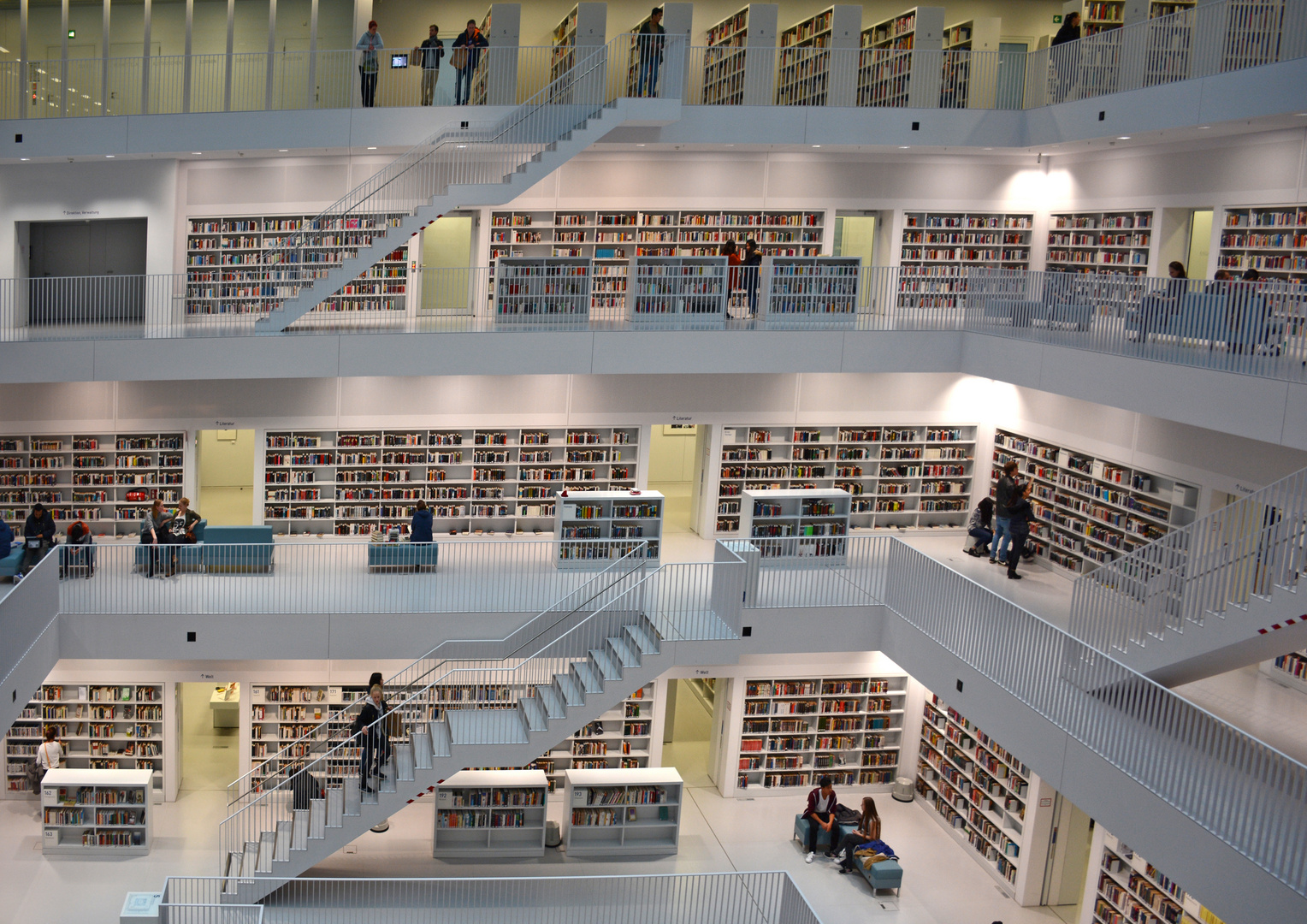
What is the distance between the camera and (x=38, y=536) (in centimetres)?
1377

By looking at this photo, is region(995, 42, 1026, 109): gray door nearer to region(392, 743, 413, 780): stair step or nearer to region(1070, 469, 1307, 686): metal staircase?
region(1070, 469, 1307, 686): metal staircase

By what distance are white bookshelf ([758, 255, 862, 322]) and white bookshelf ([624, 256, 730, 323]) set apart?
0.60 metres

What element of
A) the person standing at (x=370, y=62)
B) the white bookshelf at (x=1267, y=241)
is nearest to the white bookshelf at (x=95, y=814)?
the person standing at (x=370, y=62)

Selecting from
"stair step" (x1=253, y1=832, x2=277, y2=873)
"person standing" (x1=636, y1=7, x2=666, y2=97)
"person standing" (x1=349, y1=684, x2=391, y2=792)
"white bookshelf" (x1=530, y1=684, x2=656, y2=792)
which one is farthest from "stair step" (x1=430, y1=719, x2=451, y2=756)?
"person standing" (x1=636, y1=7, x2=666, y2=97)

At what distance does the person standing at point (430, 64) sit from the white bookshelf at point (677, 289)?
366 centimetres

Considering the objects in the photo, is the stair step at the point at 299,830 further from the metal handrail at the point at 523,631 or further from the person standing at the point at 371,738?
the metal handrail at the point at 523,631

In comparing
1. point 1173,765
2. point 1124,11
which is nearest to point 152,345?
point 1173,765

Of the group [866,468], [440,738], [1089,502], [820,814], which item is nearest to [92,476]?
[440,738]

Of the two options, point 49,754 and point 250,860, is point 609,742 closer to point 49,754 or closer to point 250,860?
point 250,860

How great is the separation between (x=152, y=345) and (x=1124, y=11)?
12.7 meters

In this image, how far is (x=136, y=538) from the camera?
52.6ft

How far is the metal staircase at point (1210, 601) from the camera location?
31.3 ft

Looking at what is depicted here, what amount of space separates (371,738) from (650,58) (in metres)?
9.20

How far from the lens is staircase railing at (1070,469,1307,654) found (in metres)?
9.55
